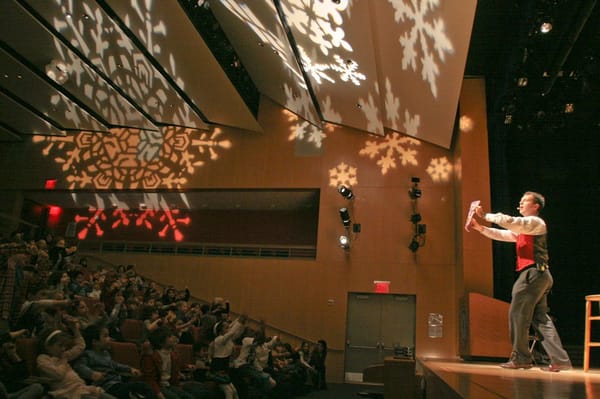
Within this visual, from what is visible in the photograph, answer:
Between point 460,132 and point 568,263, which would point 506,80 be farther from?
point 568,263

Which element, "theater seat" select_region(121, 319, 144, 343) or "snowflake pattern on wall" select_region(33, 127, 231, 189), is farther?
"snowflake pattern on wall" select_region(33, 127, 231, 189)

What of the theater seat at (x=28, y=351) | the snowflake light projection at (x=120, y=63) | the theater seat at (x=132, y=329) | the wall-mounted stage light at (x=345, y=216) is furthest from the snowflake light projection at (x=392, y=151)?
the theater seat at (x=28, y=351)

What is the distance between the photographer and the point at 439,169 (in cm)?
1002

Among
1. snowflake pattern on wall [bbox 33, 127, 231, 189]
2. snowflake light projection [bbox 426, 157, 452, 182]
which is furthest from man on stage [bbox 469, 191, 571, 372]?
snowflake pattern on wall [bbox 33, 127, 231, 189]

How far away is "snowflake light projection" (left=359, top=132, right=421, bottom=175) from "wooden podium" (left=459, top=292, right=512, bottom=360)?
11.1 feet

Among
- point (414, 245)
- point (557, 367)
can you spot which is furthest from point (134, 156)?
Answer: point (557, 367)

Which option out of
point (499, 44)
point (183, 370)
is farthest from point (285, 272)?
point (499, 44)

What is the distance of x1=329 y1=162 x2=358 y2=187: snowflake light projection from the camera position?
1049 centimetres

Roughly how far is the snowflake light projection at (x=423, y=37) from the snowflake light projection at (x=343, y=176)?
3378 millimetres

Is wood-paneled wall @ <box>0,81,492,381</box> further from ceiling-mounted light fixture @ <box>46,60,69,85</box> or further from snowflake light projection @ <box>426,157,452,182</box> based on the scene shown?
ceiling-mounted light fixture @ <box>46,60,69,85</box>

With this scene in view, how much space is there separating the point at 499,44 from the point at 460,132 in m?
Answer: 1.57

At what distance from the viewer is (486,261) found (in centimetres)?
841

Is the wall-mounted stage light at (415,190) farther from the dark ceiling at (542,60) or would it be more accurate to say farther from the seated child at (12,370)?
the seated child at (12,370)

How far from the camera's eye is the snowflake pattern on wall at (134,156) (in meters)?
11.6
